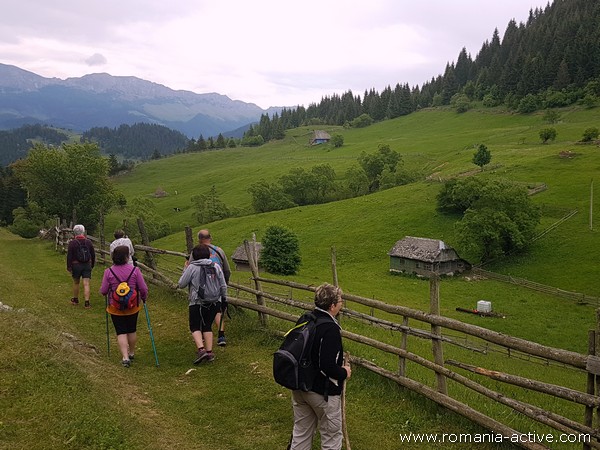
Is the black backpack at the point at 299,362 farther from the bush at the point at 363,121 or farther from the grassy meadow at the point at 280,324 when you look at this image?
the bush at the point at 363,121

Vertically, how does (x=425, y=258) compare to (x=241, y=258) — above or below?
below

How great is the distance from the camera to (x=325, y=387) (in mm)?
5004

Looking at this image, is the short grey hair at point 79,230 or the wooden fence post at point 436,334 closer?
the wooden fence post at point 436,334

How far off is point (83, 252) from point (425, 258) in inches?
1626

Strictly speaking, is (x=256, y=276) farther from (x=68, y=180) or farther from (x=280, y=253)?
(x=68, y=180)

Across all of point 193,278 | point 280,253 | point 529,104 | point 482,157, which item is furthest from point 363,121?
point 193,278

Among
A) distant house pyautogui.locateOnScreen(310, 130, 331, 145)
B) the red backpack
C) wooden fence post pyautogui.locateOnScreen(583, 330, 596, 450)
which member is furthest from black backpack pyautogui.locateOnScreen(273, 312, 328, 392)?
distant house pyautogui.locateOnScreen(310, 130, 331, 145)

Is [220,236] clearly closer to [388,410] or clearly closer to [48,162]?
[48,162]

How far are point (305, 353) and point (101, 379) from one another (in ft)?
14.1

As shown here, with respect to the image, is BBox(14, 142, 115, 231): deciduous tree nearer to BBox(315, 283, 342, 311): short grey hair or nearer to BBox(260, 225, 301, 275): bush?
BBox(260, 225, 301, 275): bush

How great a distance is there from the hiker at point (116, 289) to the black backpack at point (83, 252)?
5.12 meters

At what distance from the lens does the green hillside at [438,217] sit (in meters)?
40.7

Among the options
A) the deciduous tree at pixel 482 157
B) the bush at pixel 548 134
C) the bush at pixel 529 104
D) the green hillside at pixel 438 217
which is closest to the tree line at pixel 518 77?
the bush at pixel 529 104

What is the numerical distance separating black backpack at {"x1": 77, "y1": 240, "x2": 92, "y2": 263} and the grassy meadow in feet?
4.80
